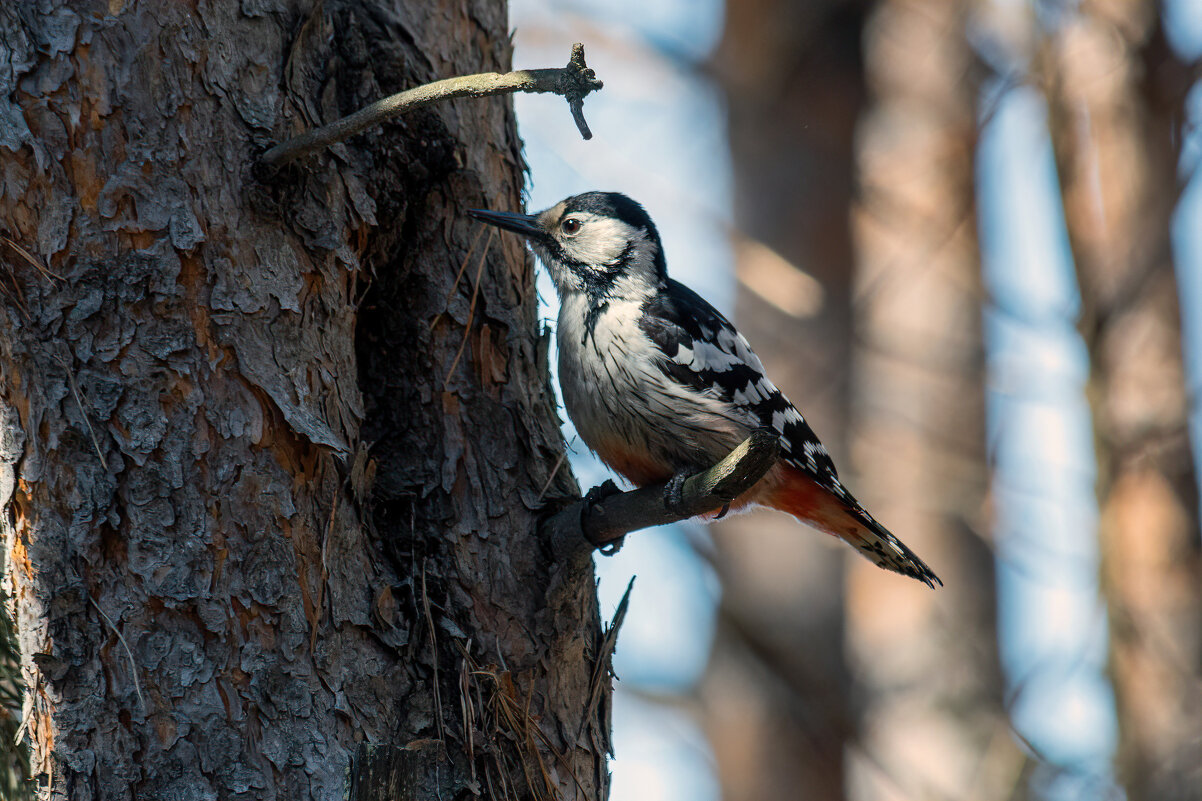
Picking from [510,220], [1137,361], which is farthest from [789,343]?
[510,220]

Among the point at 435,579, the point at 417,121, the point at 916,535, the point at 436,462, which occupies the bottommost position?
the point at 435,579

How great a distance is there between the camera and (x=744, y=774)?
5.46 m

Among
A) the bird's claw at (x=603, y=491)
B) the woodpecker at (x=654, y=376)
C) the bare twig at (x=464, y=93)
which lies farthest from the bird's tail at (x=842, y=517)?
the bare twig at (x=464, y=93)

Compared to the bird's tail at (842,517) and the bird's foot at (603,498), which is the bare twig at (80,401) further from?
the bird's tail at (842,517)

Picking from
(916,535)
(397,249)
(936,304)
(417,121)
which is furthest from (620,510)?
(936,304)

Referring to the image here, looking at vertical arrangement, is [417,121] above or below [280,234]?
above

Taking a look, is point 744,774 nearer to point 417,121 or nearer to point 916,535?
point 916,535

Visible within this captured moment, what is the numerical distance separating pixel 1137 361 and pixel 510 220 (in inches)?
152

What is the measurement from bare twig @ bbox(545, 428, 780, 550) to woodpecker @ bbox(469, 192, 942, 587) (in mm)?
247

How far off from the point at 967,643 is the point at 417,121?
408cm

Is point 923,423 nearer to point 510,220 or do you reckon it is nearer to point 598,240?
point 598,240

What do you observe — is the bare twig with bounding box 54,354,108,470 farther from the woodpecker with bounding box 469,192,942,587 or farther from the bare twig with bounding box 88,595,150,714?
the woodpecker with bounding box 469,192,942,587

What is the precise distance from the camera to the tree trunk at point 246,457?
6.82 ft

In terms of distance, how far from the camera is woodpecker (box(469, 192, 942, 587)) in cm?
304
